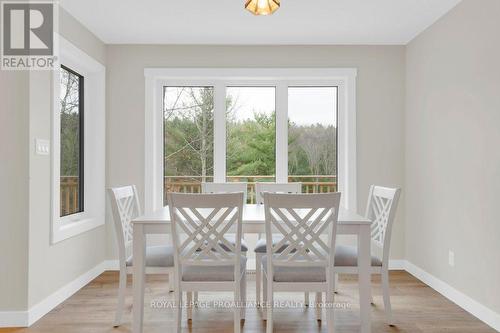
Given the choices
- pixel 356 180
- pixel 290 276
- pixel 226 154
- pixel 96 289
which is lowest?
pixel 96 289

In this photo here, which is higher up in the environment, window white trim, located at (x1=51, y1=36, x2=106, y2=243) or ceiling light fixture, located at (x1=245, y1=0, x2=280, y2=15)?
ceiling light fixture, located at (x1=245, y1=0, x2=280, y2=15)

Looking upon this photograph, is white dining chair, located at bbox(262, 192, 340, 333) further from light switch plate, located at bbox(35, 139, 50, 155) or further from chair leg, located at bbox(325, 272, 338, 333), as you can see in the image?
light switch plate, located at bbox(35, 139, 50, 155)

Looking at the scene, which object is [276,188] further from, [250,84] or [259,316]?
[250,84]

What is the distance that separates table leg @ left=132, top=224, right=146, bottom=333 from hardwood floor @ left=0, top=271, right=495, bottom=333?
0.86ft

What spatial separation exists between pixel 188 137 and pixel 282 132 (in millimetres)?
1063

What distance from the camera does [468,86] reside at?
3.07 m

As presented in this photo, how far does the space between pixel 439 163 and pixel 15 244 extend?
3.49 meters

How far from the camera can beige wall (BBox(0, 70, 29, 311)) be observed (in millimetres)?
2689

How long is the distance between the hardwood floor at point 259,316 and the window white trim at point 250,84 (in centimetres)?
111

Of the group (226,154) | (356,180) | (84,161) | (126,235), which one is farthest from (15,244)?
(356,180)

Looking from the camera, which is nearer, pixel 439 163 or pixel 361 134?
pixel 439 163

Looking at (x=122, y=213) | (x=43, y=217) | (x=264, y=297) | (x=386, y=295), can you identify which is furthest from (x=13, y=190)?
(x=386, y=295)

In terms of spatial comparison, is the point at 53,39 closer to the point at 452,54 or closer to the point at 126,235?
the point at 126,235

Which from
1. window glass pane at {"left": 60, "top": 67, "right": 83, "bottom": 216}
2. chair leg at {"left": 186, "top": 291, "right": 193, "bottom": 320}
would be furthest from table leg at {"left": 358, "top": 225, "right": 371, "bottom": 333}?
window glass pane at {"left": 60, "top": 67, "right": 83, "bottom": 216}
